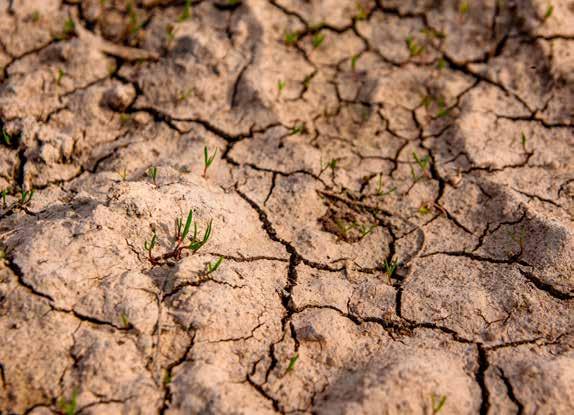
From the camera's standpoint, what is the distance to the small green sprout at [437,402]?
Result: 1.93 metres

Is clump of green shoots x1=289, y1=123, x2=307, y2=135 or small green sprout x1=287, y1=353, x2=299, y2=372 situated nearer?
small green sprout x1=287, y1=353, x2=299, y2=372

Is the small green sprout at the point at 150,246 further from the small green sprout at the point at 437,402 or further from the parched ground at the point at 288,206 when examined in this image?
the small green sprout at the point at 437,402

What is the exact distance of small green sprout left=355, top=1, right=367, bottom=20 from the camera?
3.61m

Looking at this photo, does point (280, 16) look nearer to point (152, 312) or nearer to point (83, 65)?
point (83, 65)

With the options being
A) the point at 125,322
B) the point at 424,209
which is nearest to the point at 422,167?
the point at 424,209

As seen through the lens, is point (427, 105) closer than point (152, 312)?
No

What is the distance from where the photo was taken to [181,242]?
94.0 inches

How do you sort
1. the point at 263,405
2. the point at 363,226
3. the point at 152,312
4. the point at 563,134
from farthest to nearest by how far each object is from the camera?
the point at 563,134, the point at 363,226, the point at 152,312, the point at 263,405

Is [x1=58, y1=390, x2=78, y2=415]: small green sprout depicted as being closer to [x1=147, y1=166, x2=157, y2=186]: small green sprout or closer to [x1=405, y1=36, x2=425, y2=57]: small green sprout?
[x1=147, y1=166, x2=157, y2=186]: small green sprout

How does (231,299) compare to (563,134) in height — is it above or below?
below

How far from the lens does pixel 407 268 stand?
8.43 feet

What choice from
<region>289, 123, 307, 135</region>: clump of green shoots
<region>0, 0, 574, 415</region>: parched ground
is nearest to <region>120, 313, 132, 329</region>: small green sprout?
<region>0, 0, 574, 415</region>: parched ground

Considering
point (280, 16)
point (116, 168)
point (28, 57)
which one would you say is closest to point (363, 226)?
point (116, 168)

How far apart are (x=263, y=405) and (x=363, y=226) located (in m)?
1.08
